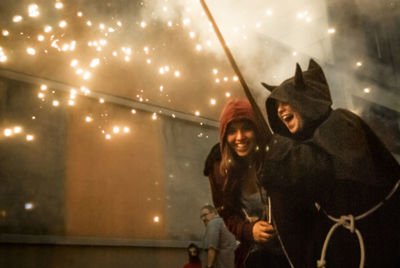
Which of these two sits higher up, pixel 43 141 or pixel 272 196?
pixel 43 141

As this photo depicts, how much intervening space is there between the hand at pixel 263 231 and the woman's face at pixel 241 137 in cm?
58

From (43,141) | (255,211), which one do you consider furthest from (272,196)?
(43,141)

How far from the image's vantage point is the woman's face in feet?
11.0

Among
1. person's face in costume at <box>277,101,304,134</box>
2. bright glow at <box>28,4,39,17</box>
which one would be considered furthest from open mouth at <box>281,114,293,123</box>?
bright glow at <box>28,4,39,17</box>

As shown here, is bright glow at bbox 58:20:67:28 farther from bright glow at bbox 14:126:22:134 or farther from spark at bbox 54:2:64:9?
bright glow at bbox 14:126:22:134

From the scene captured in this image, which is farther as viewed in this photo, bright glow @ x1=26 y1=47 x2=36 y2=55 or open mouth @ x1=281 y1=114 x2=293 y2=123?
bright glow @ x1=26 y1=47 x2=36 y2=55

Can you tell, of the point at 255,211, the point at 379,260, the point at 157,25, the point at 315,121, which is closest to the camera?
the point at 379,260

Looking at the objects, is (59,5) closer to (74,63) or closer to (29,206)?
(74,63)

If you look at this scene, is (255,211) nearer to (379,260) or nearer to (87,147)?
(379,260)

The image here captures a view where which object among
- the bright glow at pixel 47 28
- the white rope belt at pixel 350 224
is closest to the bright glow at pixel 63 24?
the bright glow at pixel 47 28

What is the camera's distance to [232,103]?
368 centimetres

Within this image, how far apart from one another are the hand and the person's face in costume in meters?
0.69

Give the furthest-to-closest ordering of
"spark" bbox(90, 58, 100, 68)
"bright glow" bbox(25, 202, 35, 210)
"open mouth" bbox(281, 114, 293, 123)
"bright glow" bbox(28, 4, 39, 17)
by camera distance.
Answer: "spark" bbox(90, 58, 100, 68) → "bright glow" bbox(28, 4, 39, 17) → "bright glow" bbox(25, 202, 35, 210) → "open mouth" bbox(281, 114, 293, 123)

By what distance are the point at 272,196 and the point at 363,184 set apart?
65cm
